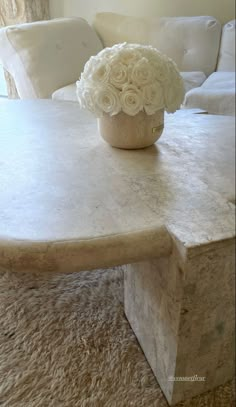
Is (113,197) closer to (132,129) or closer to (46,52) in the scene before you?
(132,129)

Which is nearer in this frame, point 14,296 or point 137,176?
point 137,176

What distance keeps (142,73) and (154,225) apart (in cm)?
37

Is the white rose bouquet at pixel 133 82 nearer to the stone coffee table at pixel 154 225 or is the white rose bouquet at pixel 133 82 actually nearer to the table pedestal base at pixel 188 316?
the stone coffee table at pixel 154 225

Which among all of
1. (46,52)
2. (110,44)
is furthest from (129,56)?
(46,52)

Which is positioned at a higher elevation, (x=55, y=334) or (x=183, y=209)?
(x=183, y=209)

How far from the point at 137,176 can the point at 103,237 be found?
0.76 feet

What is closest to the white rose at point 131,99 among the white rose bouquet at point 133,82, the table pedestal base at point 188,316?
the white rose bouquet at point 133,82

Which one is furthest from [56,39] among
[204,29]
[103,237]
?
[103,237]

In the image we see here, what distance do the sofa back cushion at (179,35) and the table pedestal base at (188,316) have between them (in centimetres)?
36

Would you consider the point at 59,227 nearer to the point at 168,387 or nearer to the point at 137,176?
the point at 137,176

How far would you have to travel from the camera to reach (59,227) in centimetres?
63

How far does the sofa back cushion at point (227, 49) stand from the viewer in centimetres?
51

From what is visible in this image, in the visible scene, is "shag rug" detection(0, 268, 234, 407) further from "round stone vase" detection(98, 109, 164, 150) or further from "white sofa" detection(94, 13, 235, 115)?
"white sofa" detection(94, 13, 235, 115)

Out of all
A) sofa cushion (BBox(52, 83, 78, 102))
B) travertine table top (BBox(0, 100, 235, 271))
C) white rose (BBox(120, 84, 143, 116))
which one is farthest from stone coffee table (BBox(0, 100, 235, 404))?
sofa cushion (BBox(52, 83, 78, 102))
